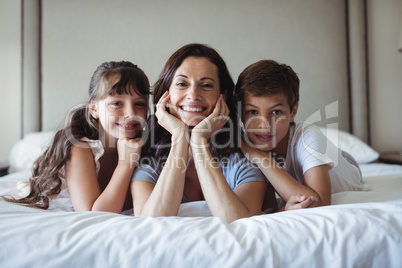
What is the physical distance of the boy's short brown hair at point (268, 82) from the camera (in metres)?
0.97

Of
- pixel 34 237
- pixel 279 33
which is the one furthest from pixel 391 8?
pixel 34 237

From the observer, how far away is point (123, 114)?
104 cm

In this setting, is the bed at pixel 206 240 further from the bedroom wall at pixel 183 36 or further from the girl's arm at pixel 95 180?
the bedroom wall at pixel 183 36

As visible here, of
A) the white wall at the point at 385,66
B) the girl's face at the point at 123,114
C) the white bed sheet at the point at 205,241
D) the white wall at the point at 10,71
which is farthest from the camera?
the white wall at the point at 10,71

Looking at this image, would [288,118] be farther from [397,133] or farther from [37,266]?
[397,133]

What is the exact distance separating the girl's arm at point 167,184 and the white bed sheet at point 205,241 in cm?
11

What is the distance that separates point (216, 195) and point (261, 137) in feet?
1.12

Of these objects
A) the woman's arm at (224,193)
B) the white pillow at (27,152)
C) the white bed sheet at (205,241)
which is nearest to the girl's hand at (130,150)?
the woman's arm at (224,193)

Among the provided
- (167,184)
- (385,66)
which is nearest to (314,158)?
(167,184)

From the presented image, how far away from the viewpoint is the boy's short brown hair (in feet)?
3.19

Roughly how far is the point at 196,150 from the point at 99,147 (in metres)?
0.38

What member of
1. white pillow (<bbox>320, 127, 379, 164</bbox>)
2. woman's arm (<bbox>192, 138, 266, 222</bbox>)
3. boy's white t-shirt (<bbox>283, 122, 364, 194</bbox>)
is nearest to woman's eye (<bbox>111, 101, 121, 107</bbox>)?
woman's arm (<bbox>192, 138, 266, 222</bbox>)

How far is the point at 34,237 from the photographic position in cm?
57

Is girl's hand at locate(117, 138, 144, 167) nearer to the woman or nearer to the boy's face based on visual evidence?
the woman
